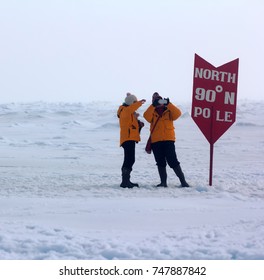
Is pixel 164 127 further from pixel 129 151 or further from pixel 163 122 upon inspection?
pixel 129 151

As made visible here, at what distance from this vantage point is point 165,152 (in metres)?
8.80

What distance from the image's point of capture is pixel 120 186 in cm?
886

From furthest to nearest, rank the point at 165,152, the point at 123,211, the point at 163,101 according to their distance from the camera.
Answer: the point at 165,152 < the point at 163,101 < the point at 123,211

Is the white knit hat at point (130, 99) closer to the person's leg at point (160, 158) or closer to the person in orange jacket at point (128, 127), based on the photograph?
the person in orange jacket at point (128, 127)

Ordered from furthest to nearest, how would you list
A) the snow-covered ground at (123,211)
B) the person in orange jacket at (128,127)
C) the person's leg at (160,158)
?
the person's leg at (160,158)
the person in orange jacket at (128,127)
the snow-covered ground at (123,211)

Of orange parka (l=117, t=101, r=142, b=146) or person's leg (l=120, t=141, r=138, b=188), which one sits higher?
orange parka (l=117, t=101, r=142, b=146)

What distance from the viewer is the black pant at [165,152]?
874 cm

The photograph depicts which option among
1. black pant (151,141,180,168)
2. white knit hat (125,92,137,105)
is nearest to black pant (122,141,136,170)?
black pant (151,141,180,168)

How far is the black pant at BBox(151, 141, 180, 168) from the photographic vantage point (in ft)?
28.7

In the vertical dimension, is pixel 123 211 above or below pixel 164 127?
below

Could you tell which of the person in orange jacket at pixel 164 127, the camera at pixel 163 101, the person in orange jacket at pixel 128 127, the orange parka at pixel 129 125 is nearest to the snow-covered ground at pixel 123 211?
the person in orange jacket at pixel 128 127

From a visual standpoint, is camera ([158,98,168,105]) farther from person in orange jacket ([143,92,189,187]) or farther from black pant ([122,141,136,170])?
black pant ([122,141,136,170])

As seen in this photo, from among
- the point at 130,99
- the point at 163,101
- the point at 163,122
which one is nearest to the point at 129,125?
the point at 130,99
